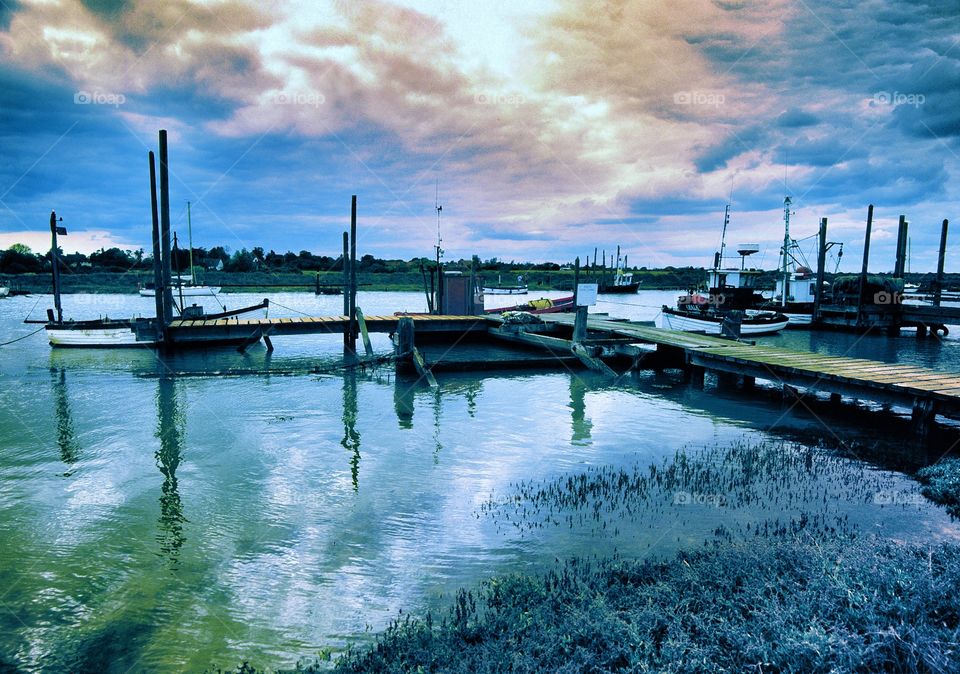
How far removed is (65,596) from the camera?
6.58 metres

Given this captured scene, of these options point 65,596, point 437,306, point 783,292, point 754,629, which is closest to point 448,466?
point 65,596

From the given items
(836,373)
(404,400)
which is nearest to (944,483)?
(836,373)

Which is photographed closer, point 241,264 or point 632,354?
point 632,354

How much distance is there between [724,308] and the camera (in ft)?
138

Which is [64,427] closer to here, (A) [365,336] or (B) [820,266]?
(A) [365,336]

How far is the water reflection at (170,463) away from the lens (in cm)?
807

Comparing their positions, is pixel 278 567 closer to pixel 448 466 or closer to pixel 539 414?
pixel 448 466

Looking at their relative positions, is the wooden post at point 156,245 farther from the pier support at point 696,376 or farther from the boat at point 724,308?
the boat at point 724,308

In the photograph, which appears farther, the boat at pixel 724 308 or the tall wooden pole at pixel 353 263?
the boat at pixel 724 308

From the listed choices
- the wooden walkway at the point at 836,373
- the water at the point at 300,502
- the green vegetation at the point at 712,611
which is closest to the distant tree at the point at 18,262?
the water at the point at 300,502

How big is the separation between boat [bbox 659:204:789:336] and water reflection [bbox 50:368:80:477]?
29.8 meters

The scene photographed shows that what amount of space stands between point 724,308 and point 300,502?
128 ft

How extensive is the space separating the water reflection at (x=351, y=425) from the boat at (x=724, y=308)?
21695 millimetres

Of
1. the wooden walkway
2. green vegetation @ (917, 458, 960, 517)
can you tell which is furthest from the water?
the wooden walkway
